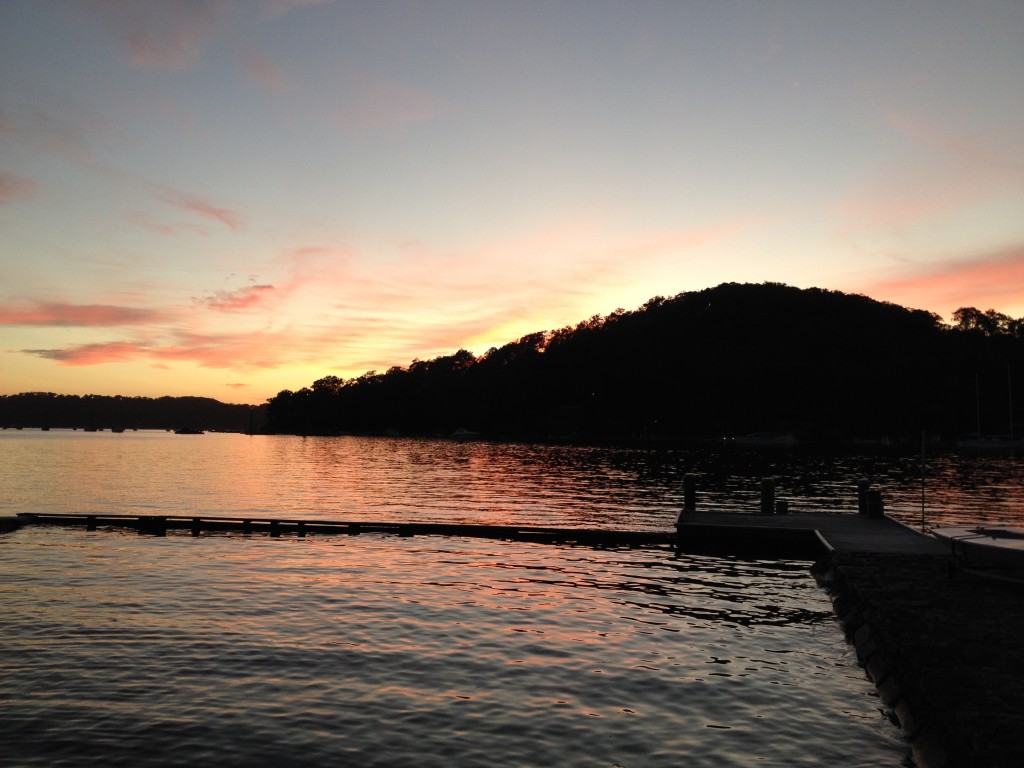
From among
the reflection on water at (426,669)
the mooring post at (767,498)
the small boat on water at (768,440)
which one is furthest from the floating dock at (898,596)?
the small boat on water at (768,440)

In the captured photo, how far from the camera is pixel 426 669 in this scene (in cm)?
1481

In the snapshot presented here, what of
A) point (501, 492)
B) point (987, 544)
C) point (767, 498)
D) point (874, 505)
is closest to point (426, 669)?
point (987, 544)

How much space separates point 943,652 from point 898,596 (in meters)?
4.78

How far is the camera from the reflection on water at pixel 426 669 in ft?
36.6

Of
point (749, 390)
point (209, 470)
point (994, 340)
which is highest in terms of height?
point (994, 340)

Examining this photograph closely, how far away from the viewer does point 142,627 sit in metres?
17.8

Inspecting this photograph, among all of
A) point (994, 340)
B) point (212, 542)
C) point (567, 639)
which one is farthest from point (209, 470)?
point (994, 340)

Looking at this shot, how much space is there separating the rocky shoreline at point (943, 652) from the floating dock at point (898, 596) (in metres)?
0.02

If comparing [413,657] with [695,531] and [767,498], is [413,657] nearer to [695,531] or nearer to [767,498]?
[695,531]

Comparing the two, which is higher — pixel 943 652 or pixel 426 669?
pixel 943 652

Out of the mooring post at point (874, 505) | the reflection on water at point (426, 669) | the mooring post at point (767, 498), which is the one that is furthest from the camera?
the mooring post at point (767, 498)

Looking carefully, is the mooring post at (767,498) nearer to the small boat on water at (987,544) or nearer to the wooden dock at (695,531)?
the wooden dock at (695,531)

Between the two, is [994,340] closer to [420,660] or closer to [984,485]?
[984,485]

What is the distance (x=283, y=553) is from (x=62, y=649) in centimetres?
1388
